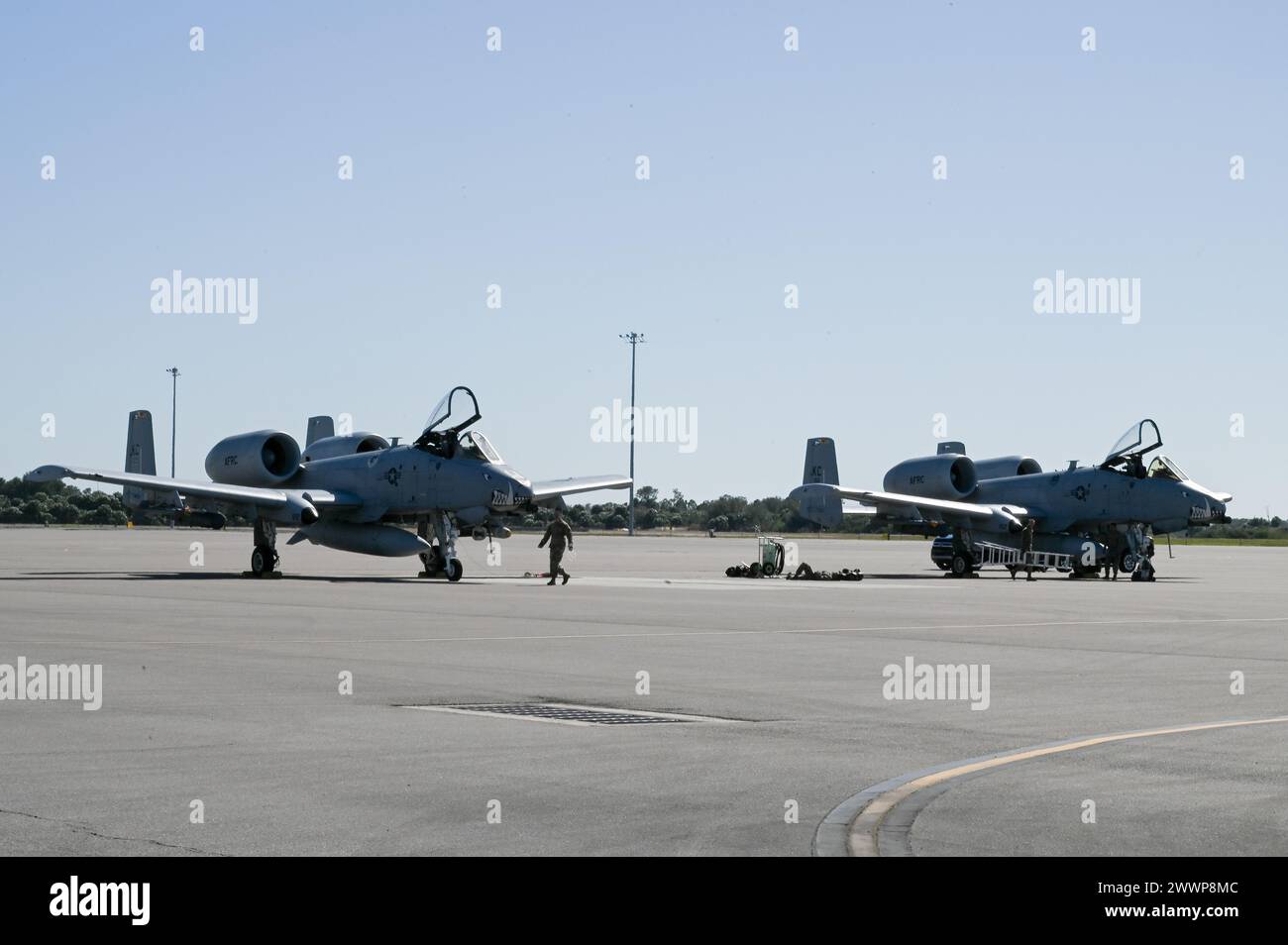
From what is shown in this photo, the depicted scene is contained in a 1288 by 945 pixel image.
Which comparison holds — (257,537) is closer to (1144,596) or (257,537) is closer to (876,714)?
(1144,596)

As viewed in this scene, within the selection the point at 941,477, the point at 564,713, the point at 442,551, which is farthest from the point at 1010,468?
the point at 564,713

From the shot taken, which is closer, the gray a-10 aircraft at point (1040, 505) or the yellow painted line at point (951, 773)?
the yellow painted line at point (951, 773)

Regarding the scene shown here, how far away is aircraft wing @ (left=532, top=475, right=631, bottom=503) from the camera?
41.2m

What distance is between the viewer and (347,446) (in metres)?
42.0

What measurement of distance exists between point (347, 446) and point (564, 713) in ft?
99.9

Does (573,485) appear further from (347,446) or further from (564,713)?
(564,713)

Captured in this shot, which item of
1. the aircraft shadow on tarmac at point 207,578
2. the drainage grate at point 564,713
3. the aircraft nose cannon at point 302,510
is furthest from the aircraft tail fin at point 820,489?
the drainage grate at point 564,713

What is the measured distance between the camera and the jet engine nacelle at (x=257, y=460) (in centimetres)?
4119

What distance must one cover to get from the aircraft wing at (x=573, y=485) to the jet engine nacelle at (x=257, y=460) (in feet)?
21.6

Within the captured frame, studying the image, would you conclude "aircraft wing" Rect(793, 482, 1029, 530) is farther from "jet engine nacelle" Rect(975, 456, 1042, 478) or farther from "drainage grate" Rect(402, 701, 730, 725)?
"drainage grate" Rect(402, 701, 730, 725)

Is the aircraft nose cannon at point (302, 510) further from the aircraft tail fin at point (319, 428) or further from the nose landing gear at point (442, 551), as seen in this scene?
the aircraft tail fin at point (319, 428)

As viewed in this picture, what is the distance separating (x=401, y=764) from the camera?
9664 mm

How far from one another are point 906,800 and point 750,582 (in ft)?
99.4
